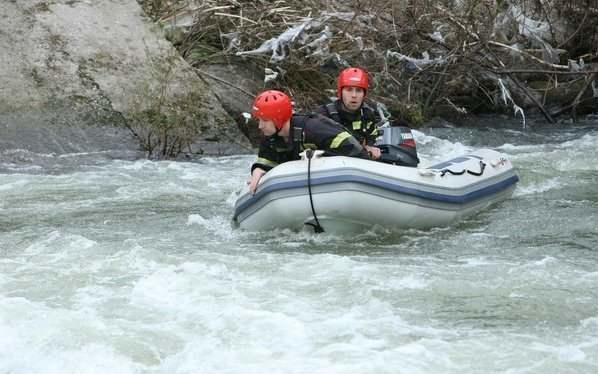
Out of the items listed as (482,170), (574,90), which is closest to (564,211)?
(482,170)

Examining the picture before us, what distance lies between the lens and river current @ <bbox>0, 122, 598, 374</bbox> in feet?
15.4

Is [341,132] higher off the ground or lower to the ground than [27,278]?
higher

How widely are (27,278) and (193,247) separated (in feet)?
3.98

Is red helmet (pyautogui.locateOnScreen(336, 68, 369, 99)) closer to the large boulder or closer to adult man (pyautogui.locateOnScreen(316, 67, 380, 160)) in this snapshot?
adult man (pyautogui.locateOnScreen(316, 67, 380, 160))

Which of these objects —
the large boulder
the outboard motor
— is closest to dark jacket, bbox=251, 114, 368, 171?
the outboard motor

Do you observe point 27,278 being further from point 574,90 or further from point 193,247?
point 574,90

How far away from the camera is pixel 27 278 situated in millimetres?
5875

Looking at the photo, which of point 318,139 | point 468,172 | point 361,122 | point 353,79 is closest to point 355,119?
point 361,122

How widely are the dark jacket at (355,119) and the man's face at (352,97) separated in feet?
0.14

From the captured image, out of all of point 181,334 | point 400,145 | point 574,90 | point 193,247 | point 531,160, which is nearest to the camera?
point 181,334

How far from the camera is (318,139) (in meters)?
7.10

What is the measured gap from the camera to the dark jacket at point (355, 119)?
7762 mm

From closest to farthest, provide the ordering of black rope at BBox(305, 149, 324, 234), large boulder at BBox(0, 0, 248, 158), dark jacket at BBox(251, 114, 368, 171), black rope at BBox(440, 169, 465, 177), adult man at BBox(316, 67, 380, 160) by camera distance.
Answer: black rope at BBox(305, 149, 324, 234) < dark jacket at BBox(251, 114, 368, 171) < black rope at BBox(440, 169, 465, 177) < adult man at BBox(316, 67, 380, 160) < large boulder at BBox(0, 0, 248, 158)

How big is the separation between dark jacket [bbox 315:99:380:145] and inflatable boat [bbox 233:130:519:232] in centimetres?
54
